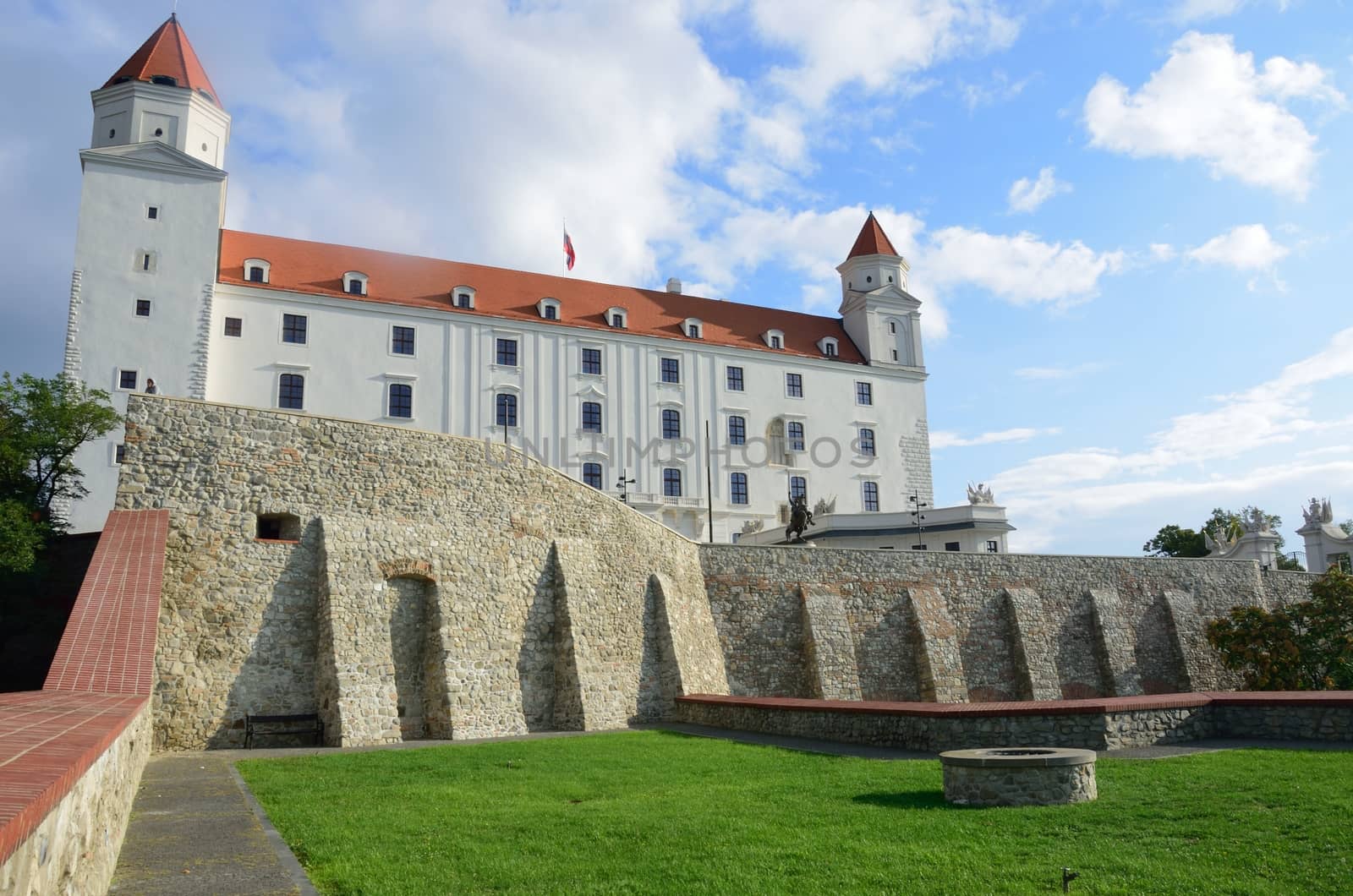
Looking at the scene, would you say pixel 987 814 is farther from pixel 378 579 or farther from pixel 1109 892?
pixel 378 579

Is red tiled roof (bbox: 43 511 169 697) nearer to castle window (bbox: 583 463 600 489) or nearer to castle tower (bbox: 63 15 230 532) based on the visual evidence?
castle tower (bbox: 63 15 230 532)

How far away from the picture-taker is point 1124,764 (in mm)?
12016

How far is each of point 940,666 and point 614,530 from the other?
38.2ft

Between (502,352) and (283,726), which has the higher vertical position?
(502,352)

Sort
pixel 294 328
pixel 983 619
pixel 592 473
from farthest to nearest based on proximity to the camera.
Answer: pixel 592 473 < pixel 294 328 < pixel 983 619

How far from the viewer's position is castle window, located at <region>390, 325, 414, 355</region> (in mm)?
40594

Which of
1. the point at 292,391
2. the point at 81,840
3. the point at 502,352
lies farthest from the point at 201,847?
the point at 502,352

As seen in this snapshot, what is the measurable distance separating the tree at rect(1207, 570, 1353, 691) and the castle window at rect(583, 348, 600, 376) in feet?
87.1

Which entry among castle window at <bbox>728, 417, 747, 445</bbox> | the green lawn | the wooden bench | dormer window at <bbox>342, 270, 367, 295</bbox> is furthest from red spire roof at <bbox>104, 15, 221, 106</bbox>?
the green lawn

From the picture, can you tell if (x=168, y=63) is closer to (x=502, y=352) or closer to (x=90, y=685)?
(x=502, y=352)

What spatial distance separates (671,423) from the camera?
149 ft

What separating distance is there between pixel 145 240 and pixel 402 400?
11060 millimetres

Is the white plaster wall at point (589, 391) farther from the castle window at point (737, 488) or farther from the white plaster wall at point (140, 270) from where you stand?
the white plaster wall at point (140, 270)

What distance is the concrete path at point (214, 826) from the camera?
22.5 ft
